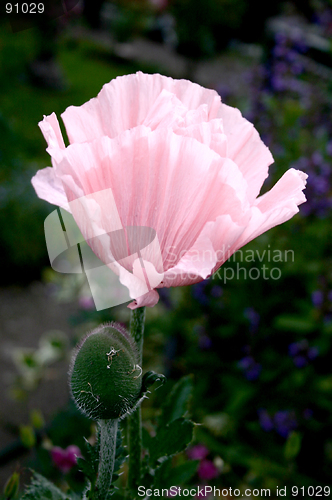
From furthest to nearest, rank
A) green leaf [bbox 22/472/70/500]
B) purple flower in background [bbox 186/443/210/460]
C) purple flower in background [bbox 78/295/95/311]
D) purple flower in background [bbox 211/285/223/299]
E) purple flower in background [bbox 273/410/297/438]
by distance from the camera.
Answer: purple flower in background [bbox 78/295/95/311]
purple flower in background [bbox 211/285/223/299]
purple flower in background [bbox 273/410/297/438]
purple flower in background [bbox 186/443/210/460]
green leaf [bbox 22/472/70/500]

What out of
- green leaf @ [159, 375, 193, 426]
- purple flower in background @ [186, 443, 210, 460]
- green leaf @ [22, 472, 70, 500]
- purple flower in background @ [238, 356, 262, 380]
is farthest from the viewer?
purple flower in background @ [238, 356, 262, 380]

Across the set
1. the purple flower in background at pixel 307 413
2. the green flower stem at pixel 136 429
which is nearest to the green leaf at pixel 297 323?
the purple flower in background at pixel 307 413

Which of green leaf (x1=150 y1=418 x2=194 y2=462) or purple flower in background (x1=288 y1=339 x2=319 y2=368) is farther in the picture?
purple flower in background (x1=288 y1=339 x2=319 y2=368)

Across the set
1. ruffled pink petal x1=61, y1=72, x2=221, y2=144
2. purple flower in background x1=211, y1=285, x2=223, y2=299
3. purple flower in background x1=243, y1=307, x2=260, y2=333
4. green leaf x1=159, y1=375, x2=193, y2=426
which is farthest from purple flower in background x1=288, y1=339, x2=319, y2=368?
ruffled pink petal x1=61, y1=72, x2=221, y2=144

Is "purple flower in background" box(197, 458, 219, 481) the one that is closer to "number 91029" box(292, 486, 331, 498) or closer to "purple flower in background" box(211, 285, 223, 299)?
"number 91029" box(292, 486, 331, 498)

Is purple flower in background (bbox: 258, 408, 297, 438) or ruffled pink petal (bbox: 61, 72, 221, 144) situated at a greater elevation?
ruffled pink petal (bbox: 61, 72, 221, 144)

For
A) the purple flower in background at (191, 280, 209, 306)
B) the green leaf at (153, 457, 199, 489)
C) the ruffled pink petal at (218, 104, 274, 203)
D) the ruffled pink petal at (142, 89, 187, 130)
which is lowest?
the purple flower in background at (191, 280, 209, 306)
